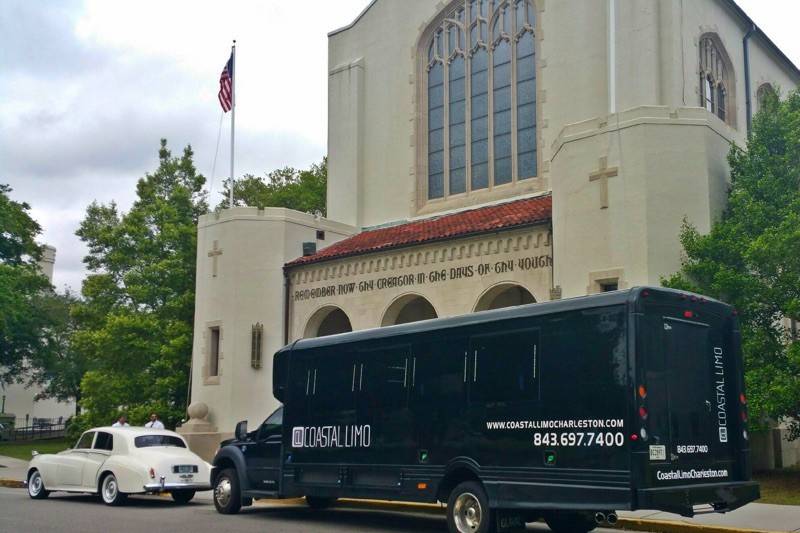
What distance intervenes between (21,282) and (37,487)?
25.8 meters

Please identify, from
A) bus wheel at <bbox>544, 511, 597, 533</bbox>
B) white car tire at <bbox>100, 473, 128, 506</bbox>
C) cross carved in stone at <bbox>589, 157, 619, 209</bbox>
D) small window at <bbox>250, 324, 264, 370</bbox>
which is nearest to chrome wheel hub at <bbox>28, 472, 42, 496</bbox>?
white car tire at <bbox>100, 473, 128, 506</bbox>

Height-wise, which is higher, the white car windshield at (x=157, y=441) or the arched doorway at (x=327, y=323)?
the arched doorway at (x=327, y=323)

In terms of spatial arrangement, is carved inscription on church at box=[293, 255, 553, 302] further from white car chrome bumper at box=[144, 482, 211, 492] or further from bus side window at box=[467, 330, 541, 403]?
bus side window at box=[467, 330, 541, 403]

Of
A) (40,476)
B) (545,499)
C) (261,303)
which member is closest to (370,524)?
(545,499)

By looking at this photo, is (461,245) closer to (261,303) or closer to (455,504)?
(261,303)

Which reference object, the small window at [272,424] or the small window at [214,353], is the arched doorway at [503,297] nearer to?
the small window at [272,424]

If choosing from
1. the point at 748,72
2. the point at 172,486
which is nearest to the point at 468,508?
the point at 172,486

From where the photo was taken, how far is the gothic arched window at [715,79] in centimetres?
2452

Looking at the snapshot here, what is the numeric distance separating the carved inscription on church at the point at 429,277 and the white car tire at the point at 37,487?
9.82m

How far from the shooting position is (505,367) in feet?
36.2

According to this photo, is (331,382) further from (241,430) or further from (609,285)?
(609,285)

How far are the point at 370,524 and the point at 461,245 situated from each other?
1002cm

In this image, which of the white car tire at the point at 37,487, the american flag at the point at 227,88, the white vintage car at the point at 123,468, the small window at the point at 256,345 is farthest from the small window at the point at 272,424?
the american flag at the point at 227,88

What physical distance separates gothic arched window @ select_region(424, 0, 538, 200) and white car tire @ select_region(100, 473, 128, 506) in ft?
45.6
